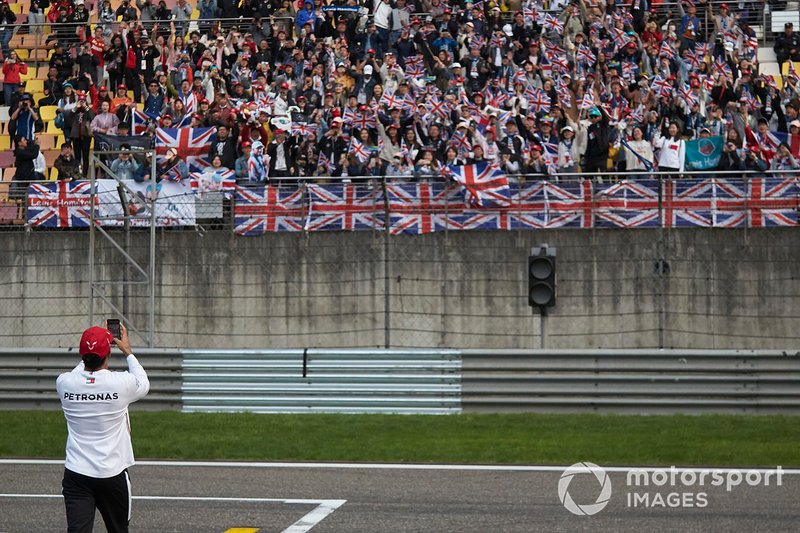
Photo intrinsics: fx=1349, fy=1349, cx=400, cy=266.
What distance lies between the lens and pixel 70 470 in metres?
8.05

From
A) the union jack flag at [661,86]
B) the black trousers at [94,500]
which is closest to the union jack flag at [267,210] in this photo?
the union jack flag at [661,86]

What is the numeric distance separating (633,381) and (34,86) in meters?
16.4

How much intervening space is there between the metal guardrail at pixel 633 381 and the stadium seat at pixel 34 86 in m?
14.6

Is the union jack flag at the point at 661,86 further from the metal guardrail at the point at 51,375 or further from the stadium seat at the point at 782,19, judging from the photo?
the metal guardrail at the point at 51,375

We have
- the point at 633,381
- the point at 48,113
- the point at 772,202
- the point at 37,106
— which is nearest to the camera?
the point at 633,381

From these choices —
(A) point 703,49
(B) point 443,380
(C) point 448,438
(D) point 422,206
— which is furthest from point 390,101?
(C) point 448,438

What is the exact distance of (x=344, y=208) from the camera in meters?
20.3

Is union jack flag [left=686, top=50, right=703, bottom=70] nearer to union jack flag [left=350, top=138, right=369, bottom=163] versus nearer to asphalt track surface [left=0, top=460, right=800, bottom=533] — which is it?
union jack flag [left=350, top=138, right=369, bottom=163]

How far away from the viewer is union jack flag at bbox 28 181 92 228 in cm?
2097

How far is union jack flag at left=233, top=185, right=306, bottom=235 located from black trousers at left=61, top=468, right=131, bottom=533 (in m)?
12.4

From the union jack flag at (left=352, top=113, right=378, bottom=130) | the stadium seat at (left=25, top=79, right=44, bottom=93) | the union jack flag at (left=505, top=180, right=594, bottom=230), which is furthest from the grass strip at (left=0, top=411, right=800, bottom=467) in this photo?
the stadium seat at (left=25, top=79, right=44, bottom=93)

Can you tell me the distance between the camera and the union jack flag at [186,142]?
21.6 metres

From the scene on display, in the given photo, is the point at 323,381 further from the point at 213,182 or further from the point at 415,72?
the point at 415,72

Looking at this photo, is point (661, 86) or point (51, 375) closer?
point (51, 375)
